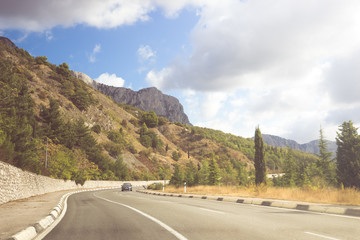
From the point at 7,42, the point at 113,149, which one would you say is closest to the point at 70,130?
the point at 113,149

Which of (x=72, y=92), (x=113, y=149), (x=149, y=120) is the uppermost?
(x=72, y=92)

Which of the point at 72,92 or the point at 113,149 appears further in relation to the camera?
the point at 72,92

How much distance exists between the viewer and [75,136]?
221ft

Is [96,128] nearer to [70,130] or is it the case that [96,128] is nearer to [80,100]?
[80,100]

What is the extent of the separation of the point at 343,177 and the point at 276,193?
40.3 meters

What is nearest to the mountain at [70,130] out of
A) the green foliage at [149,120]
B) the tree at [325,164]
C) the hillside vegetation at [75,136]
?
the hillside vegetation at [75,136]

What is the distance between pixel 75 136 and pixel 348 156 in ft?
203

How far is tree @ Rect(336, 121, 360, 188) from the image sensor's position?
49125 mm

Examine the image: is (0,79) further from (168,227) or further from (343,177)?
(343,177)

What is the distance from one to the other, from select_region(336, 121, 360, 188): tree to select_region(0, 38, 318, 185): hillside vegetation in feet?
58.9

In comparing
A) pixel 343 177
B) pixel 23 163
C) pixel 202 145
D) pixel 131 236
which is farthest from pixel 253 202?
pixel 202 145

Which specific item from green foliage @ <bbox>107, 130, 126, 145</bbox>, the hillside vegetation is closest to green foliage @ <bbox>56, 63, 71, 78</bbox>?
the hillside vegetation

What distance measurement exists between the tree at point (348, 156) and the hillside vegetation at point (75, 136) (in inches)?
707

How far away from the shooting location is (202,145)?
14325 centimetres
